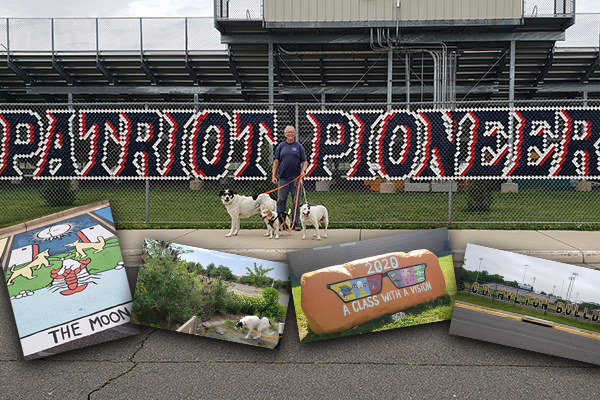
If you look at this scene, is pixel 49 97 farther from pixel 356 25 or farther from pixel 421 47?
pixel 421 47

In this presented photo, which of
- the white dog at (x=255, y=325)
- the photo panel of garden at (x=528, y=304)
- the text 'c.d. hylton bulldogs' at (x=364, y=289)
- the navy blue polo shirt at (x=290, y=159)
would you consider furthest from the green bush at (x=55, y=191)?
the photo panel of garden at (x=528, y=304)

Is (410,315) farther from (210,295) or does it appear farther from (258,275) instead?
(210,295)

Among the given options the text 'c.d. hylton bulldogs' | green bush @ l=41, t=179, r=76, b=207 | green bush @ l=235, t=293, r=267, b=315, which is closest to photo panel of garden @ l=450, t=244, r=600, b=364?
the text 'c.d. hylton bulldogs'

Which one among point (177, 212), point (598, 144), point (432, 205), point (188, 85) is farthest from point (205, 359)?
point (188, 85)

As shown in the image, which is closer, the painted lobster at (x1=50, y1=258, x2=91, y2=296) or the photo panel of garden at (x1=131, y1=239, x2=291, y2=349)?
the painted lobster at (x1=50, y1=258, x2=91, y2=296)

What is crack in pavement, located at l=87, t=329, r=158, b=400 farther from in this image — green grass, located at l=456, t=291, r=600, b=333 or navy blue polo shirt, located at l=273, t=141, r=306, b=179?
navy blue polo shirt, located at l=273, t=141, r=306, b=179

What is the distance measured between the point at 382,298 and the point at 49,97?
27.3m

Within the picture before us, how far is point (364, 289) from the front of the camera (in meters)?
3.84

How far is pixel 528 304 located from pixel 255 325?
7.15 ft

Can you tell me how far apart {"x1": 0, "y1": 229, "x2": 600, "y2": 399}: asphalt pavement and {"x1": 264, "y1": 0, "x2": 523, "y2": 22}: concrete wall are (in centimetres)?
1703

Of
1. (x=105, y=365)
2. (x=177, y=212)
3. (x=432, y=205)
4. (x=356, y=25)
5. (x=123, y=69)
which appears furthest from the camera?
(x=123, y=69)

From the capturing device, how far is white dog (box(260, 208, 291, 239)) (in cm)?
814

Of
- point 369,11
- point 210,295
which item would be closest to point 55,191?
point 210,295

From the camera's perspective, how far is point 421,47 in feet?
66.2
